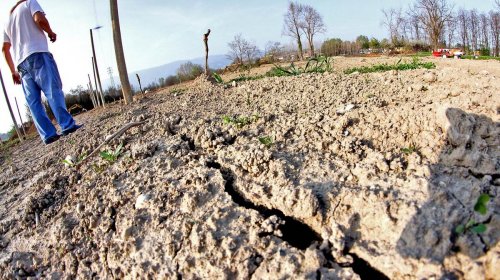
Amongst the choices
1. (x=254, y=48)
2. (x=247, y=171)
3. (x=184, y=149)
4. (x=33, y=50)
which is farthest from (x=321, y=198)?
(x=254, y=48)

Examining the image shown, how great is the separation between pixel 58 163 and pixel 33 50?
116 cm

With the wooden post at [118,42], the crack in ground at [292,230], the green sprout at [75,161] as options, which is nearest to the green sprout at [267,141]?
the crack in ground at [292,230]

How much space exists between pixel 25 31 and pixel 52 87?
1.91 feet

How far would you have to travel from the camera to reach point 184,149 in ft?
7.95

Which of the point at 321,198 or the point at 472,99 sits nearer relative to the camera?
the point at 321,198

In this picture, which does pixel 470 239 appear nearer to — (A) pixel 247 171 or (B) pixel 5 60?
(A) pixel 247 171

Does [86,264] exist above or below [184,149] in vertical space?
below

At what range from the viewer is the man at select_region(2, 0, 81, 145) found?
331 centimetres

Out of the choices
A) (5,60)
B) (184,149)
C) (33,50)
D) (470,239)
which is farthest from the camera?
(5,60)

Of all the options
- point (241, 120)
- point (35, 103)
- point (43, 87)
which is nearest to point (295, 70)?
point (241, 120)

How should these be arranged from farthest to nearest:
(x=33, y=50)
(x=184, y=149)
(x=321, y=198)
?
1. (x=33, y=50)
2. (x=184, y=149)
3. (x=321, y=198)

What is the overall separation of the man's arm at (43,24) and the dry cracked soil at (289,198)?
4.29 ft

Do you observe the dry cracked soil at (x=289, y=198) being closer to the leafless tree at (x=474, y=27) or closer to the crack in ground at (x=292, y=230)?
the crack in ground at (x=292, y=230)

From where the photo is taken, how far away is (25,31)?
10.9 ft
